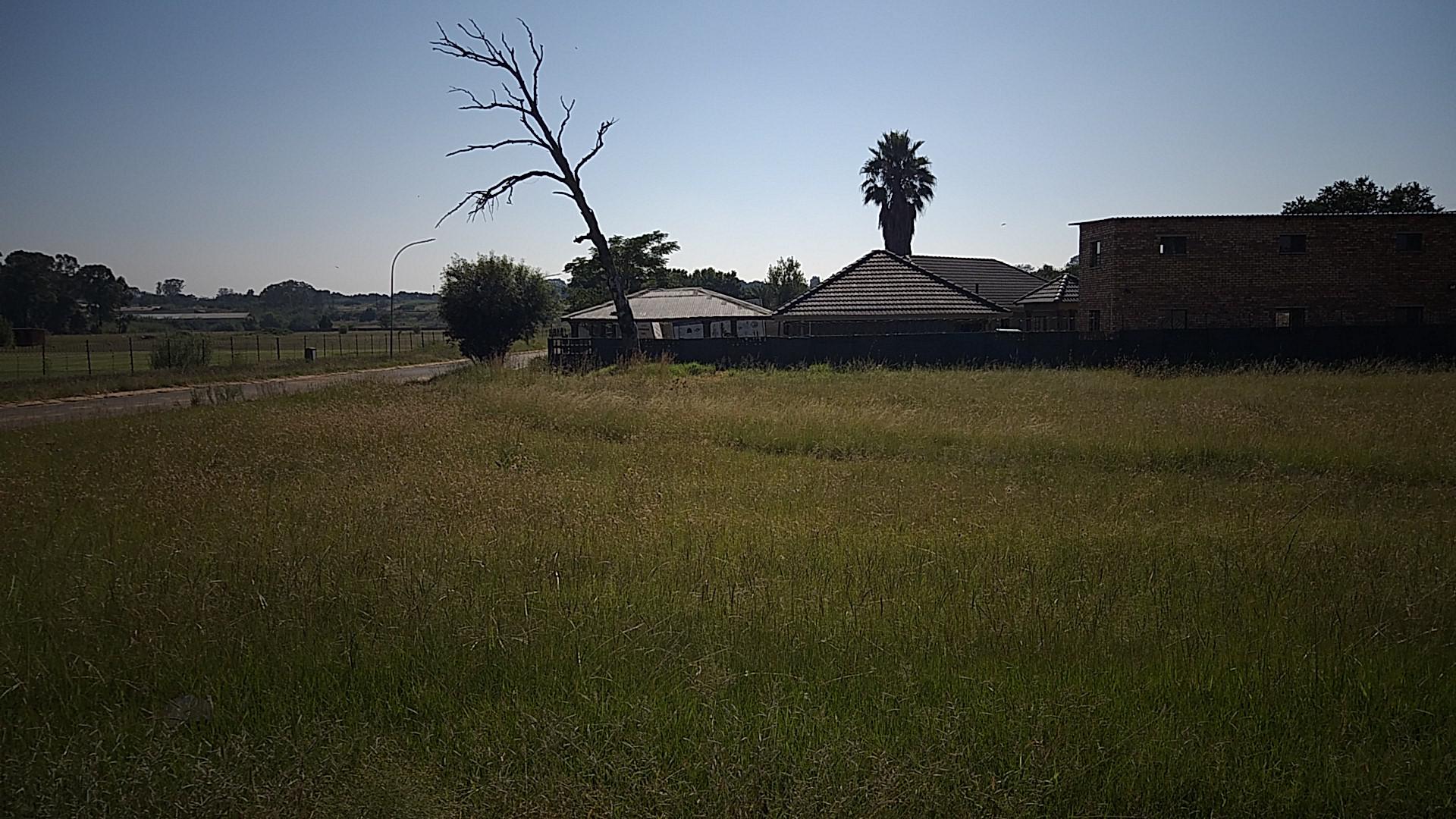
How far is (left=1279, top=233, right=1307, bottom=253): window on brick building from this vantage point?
34656 mm

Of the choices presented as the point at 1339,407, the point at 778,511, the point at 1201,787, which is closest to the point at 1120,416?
the point at 1339,407

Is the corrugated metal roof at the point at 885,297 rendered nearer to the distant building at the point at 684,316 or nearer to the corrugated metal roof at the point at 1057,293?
the corrugated metal roof at the point at 1057,293

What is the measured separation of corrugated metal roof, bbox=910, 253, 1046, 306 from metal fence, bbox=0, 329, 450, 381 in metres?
26.2

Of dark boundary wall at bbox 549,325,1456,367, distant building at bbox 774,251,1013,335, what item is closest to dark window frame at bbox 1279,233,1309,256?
dark boundary wall at bbox 549,325,1456,367

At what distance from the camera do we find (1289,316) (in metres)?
35.5

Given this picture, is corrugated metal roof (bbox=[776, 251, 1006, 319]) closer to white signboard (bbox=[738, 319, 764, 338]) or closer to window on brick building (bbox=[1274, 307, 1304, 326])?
window on brick building (bbox=[1274, 307, 1304, 326])

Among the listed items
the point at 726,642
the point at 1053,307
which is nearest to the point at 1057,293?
A: the point at 1053,307

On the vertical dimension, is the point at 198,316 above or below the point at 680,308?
above

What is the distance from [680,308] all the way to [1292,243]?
2822 cm

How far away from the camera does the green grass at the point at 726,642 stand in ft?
11.9

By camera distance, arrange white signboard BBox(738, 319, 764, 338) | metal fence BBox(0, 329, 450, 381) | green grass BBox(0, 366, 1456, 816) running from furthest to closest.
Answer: white signboard BBox(738, 319, 764, 338)
metal fence BBox(0, 329, 450, 381)
green grass BBox(0, 366, 1456, 816)

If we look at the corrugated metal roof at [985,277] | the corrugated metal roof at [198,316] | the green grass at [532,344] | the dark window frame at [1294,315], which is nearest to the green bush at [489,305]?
the green grass at [532,344]

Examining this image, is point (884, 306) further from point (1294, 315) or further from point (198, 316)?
point (198, 316)

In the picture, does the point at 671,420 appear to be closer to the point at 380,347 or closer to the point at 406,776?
the point at 406,776
